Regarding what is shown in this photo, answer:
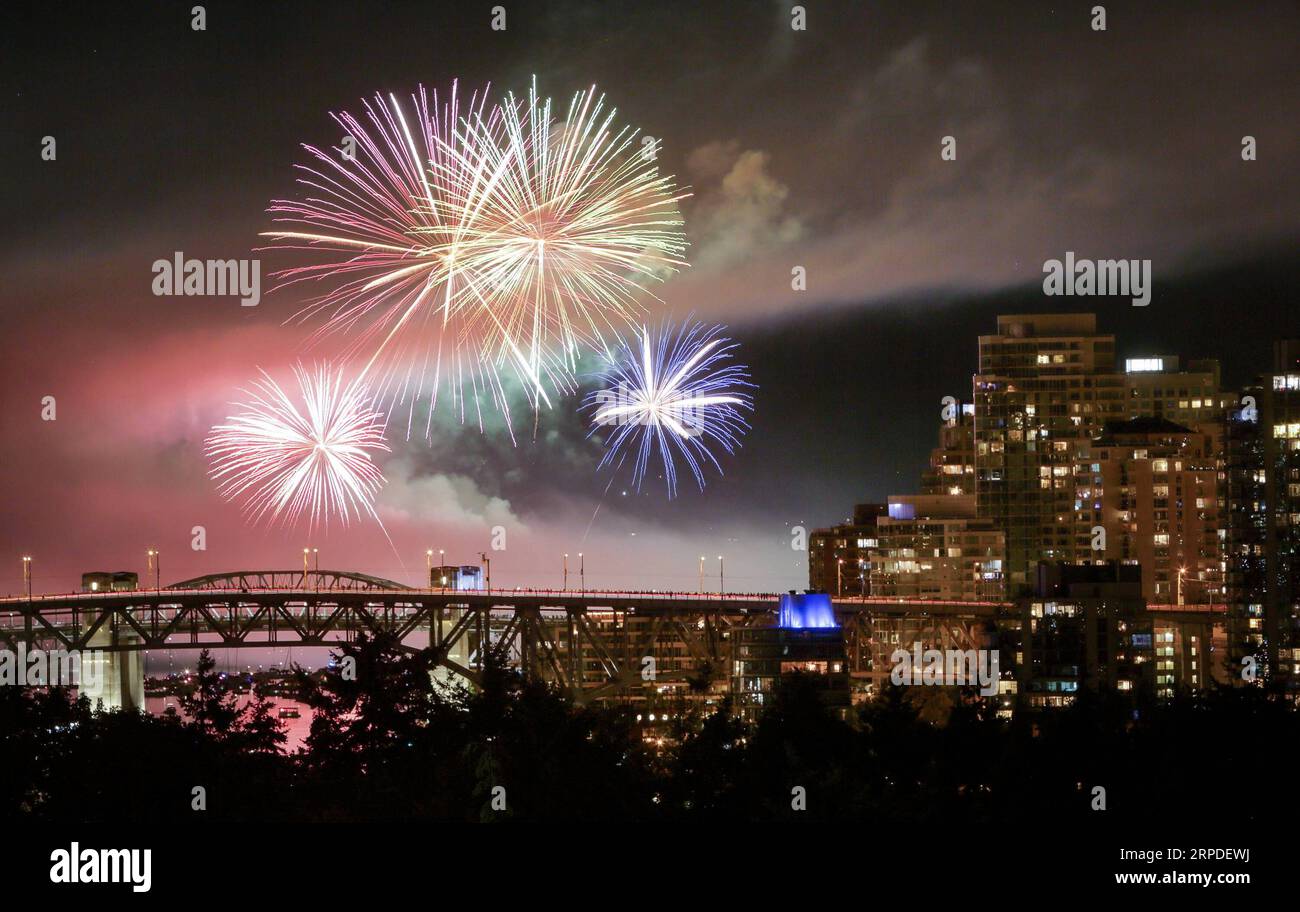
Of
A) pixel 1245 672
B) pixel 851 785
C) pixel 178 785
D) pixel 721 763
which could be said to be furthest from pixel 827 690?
pixel 178 785

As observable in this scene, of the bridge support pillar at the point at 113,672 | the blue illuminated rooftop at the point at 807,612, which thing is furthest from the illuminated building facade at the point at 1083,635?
the bridge support pillar at the point at 113,672

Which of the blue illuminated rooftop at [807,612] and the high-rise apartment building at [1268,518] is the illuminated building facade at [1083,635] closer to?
the high-rise apartment building at [1268,518]

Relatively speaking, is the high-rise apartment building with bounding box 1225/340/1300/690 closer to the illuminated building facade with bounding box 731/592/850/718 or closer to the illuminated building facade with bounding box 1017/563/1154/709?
the illuminated building facade with bounding box 1017/563/1154/709

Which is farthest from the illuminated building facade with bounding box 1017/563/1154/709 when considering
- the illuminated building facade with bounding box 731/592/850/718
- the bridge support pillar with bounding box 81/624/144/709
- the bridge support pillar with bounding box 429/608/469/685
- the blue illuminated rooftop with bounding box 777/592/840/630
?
the bridge support pillar with bounding box 81/624/144/709

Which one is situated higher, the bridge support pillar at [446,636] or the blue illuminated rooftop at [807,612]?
the blue illuminated rooftop at [807,612]

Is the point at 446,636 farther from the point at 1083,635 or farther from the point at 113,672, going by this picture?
the point at 1083,635
